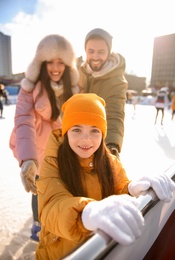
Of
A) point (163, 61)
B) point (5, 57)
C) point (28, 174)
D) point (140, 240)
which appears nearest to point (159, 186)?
point (140, 240)

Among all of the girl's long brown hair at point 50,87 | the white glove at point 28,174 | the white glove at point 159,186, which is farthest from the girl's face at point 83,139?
the girl's long brown hair at point 50,87

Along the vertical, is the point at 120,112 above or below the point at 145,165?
above

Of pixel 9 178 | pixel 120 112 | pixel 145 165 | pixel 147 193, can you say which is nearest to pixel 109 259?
pixel 147 193

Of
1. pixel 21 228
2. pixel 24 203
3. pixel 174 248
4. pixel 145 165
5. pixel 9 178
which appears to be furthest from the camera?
pixel 145 165

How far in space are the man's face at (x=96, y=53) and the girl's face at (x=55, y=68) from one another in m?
0.17

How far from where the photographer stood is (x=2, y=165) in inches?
118

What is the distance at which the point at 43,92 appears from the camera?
1257 millimetres

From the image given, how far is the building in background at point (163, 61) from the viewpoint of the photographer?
46.6 meters

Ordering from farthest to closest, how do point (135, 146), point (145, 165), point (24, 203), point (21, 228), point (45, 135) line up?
point (135, 146)
point (145, 165)
point (24, 203)
point (21, 228)
point (45, 135)

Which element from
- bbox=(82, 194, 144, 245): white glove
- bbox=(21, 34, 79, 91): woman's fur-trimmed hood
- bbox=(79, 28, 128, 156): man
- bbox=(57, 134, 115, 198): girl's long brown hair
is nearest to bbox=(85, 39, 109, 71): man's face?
bbox=(79, 28, 128, 156): man

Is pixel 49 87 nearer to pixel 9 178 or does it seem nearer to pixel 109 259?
pixel 109 259

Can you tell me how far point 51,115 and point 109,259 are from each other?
0.96m

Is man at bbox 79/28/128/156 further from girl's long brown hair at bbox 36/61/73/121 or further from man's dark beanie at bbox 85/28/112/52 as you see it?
girl's long brown hair at bbox 36/61/73/121

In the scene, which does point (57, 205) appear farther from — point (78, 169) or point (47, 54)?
point (47, 54)
